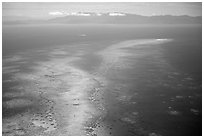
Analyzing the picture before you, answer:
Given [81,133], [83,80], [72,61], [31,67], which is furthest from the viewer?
[72,61]

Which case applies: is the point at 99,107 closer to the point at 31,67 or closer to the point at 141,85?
the point at 141,85

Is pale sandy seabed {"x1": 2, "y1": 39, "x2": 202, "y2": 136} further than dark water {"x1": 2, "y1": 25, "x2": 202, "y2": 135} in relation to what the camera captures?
No

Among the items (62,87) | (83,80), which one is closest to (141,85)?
(83,80)

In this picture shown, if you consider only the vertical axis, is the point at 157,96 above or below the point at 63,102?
below

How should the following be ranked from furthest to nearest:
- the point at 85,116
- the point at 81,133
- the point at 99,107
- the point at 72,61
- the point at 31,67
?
the point at 72,61 → the point at 31,67 → the point at 99,107 → the point at 85,116 → the point at 81,133

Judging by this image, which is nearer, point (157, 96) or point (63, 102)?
point (63, 102)

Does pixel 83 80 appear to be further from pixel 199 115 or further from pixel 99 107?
pixel 199 115

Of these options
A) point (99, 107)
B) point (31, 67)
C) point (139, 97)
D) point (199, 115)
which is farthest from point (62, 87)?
point (199, 115)

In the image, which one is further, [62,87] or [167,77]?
[167,77]

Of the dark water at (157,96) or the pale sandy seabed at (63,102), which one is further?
the dark water at (157,96)
